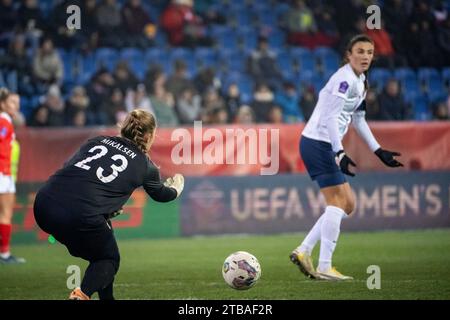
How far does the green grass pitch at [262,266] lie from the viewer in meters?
Answer: 8.59

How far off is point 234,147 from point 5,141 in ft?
13.7

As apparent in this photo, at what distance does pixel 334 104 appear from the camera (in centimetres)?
950

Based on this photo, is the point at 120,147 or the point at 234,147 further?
the point at 234,147

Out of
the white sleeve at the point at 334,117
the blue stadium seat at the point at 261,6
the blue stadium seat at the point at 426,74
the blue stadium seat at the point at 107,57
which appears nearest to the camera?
the white sleeve at the point at 334,117

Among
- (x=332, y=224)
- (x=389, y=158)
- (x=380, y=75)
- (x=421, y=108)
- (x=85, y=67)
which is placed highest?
(x=85, y=67)

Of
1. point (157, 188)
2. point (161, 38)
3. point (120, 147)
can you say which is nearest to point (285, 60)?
point (161, 38)

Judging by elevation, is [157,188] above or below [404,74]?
below

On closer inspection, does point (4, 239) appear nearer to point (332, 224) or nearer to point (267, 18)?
point (332, 224)

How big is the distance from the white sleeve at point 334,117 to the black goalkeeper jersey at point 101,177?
2432 mm

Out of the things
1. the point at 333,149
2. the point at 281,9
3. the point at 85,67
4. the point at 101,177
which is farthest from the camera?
the point at 281,9

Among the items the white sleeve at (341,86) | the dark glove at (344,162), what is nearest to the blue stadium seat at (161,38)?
the white sleeve at (341,86)

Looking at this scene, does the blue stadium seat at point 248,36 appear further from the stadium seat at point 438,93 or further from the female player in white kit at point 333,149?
the female player in white kit at point 333,149

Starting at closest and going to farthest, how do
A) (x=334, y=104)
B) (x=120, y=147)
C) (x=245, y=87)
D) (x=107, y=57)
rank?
1. (x=120, y=147)
2. (x=334, y=104)
3. (x=107, y=57)
4. (x=245, y=87)

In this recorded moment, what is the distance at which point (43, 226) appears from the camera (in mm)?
7363
